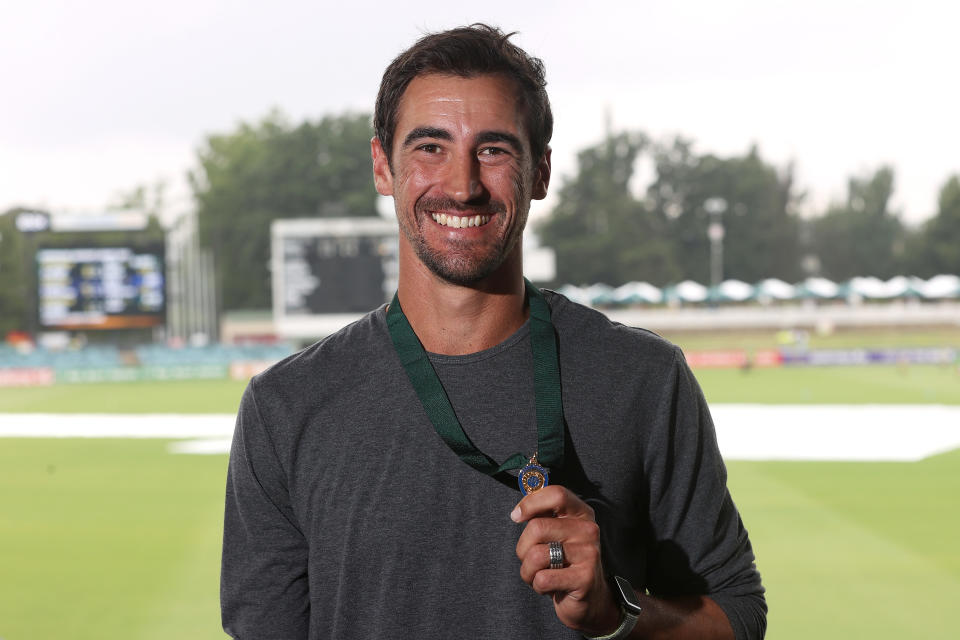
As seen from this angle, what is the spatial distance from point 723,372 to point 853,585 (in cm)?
2628

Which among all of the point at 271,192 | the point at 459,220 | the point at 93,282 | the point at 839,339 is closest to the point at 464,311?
the point at 459,220

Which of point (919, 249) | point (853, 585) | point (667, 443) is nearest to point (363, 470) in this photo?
point (667, 443)

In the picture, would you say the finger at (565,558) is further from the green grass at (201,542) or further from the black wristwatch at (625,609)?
the green grass at (201,542)

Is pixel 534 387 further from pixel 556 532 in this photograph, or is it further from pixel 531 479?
pixel 556 532

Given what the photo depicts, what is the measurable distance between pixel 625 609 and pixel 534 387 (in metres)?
0.44

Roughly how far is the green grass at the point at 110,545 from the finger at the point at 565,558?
6.09 m

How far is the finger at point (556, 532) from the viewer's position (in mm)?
1729

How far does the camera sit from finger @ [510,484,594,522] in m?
1.72

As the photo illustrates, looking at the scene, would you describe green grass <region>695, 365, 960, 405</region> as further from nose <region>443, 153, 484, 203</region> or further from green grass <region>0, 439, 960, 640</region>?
nose <region>443, 153, 484, 203</region>

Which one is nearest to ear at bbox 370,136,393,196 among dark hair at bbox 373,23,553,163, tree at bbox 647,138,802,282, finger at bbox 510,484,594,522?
dark hair at bbox 373,23,553,163

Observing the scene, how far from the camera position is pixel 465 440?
193 centimetres

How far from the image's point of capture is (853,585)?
830cm

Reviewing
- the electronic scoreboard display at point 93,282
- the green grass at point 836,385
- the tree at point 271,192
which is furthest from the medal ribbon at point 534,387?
the tree at point 271,192

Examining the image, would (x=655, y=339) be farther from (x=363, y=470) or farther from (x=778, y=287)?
(x=778, y=287)
